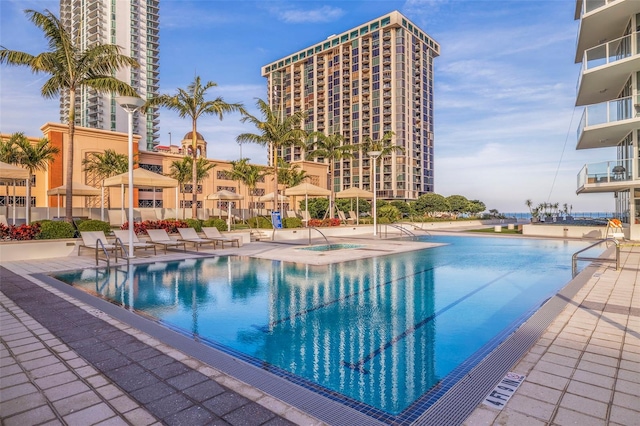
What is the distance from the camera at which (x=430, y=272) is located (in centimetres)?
976

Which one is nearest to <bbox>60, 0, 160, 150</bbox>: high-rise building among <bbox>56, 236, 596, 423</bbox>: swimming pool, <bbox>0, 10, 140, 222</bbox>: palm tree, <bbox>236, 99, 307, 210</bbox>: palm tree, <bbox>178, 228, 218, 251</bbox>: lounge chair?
<bbox>236, 99, 307, 210</bbox>: palm tree

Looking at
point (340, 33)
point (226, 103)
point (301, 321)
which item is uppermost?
point (340, 33)

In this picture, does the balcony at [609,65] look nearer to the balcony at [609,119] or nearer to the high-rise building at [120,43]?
the balcony at [609,119]

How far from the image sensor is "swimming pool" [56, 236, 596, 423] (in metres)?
3.61

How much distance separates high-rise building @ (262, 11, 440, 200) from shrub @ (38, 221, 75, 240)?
215ft

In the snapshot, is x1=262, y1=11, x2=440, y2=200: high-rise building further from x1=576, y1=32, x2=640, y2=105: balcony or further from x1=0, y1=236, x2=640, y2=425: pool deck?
x1=0, y1=236, x2=640, y2=425: pool deck

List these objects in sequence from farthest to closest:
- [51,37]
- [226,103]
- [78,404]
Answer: [226,103], [51,37], [78,404]

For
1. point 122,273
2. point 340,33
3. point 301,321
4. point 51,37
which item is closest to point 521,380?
point 301,321

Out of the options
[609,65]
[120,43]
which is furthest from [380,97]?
[609,65]

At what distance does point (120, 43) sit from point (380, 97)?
6572cm

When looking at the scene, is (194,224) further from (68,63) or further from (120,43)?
(120,43)

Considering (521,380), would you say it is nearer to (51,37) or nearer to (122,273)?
(122,273)

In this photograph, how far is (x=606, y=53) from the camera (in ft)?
54.9

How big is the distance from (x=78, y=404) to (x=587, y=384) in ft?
13.9
